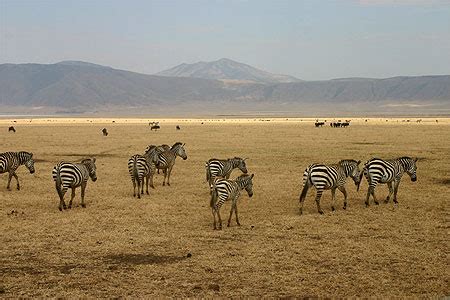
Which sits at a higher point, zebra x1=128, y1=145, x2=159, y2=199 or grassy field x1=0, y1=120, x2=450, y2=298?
zebra x1=128, y1=145, x2=159, y2=199

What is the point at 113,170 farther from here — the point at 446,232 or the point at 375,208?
the point at 446,232

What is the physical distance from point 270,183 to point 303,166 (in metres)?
5.75

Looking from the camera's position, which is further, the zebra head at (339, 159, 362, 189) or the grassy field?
the zebra head at (339, 159, 362, 189)

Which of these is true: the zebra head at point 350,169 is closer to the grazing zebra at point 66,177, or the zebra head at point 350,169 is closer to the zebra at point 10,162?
the grazing zebra at point 66,177

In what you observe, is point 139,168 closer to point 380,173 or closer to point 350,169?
point 350,169

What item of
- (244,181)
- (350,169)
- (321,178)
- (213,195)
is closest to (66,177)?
(213,195)

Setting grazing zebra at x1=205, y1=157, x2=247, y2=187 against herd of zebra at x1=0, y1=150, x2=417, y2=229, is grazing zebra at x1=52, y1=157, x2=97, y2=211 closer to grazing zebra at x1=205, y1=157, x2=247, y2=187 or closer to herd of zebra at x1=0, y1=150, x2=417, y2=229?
herd of zebra at x1=0, y1=150, x2=417, y2=229

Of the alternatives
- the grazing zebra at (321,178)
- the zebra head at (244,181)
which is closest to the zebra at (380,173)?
the grazing zebra at (321,178)

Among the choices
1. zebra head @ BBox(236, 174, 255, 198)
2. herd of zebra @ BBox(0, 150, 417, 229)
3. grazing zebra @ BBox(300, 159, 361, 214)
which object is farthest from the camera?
grazing zebra @ BBox(300, 159, 361, 214)

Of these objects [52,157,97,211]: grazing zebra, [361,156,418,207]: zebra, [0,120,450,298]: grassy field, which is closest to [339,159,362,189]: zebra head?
[361,156,418,207]: zebra

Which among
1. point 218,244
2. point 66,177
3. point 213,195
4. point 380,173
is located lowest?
point 218,244

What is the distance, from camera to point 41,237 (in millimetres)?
13500

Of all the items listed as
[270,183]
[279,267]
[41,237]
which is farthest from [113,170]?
[279,267]

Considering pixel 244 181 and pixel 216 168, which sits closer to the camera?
pixel 244 181
